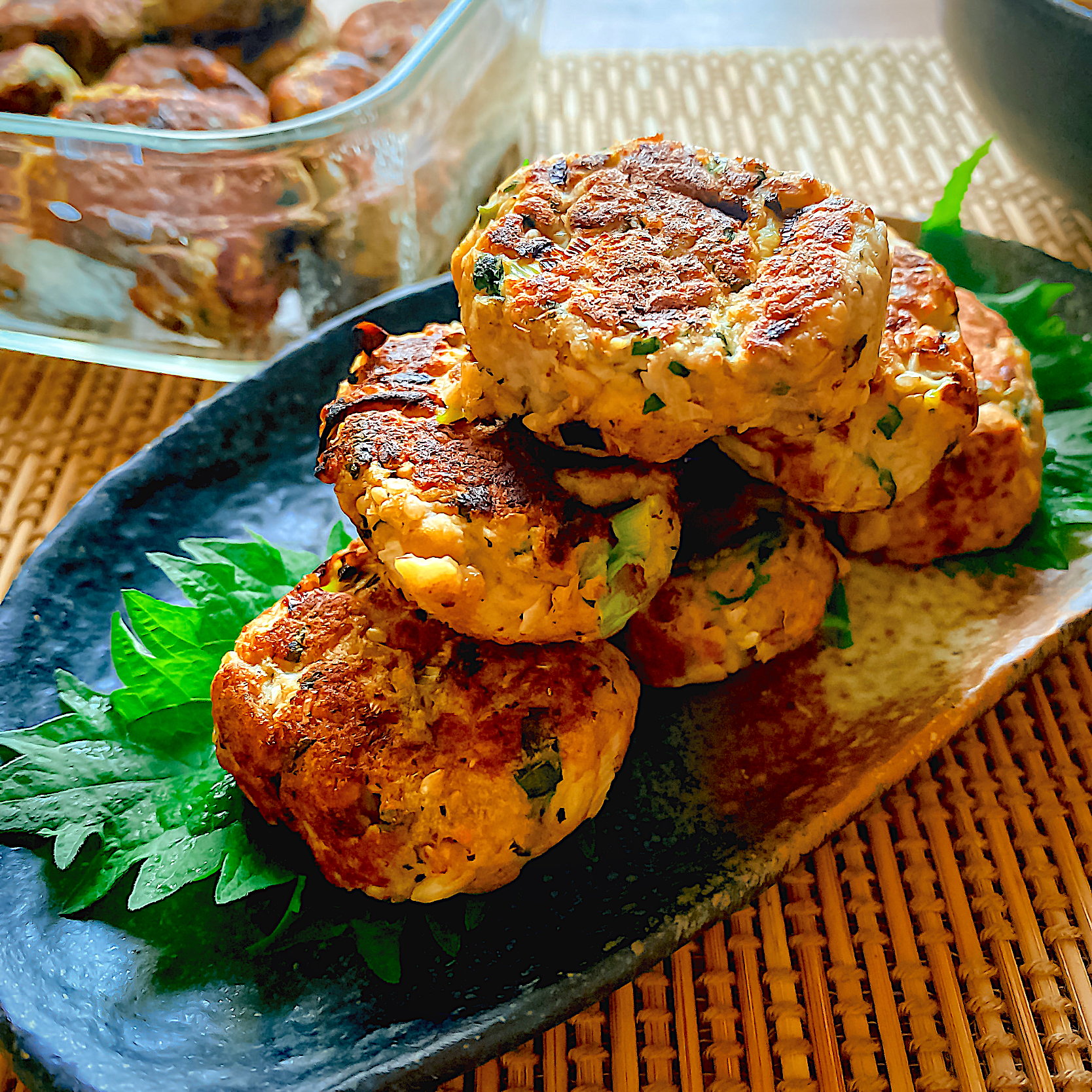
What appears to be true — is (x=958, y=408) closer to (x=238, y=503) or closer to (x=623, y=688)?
(x=623, y=688)

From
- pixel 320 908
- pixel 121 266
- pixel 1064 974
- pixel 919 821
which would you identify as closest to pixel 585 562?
pixel 320 908

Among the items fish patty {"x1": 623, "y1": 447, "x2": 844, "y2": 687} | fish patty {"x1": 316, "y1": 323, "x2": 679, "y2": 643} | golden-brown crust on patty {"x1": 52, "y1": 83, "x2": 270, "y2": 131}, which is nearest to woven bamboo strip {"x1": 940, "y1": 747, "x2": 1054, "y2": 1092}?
fish patty {"x1": 623, "y1": 447, "x2": 844, "y2": 687}

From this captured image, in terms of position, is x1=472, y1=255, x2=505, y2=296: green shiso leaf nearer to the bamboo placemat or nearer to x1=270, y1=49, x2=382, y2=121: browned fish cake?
the bamboo placemat

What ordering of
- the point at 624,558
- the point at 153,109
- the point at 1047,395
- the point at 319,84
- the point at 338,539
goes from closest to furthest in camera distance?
the point at 624,558
the point at 338,539
the point at 1047,395
the point at 153,109
the point at 319,84

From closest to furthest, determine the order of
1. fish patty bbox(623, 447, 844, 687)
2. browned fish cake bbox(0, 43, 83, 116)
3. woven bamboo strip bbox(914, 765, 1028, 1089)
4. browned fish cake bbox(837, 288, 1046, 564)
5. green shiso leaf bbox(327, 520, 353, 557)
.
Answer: woven bamboo strip bbox(914, 765, 1028, 1089) → fish patty bbox(623, 447, 844, 687) → browned fish cake bbox(837, 288, 1046, 564) → green shiso leaf bbox(327, 520, 353, 557) → browned fish cake bbox(0, 43, 83, 116)

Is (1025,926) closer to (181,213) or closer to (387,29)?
(181,213)

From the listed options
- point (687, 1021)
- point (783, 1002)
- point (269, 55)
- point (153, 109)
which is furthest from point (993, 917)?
point (269, 55)

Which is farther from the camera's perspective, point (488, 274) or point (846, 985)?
point (846, 985)
